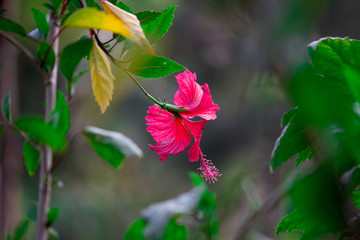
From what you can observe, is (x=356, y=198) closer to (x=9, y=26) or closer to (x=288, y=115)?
(x=288, y=115)

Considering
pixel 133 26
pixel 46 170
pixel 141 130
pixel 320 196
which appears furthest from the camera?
pixel 141 130

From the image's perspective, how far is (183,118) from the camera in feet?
1.20

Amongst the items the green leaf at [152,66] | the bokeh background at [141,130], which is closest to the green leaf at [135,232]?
the green leaf at [152,66]

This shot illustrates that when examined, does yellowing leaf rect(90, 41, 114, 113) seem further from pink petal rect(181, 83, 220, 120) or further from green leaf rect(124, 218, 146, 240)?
green leaf rect(124, 218, 146, 240)

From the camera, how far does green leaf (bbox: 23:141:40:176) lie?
0.46 meters

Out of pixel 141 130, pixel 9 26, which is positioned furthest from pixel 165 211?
pixel 141 130

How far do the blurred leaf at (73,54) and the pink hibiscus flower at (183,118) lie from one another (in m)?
0.09

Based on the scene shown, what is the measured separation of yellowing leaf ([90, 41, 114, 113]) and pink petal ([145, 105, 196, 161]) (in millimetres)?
57

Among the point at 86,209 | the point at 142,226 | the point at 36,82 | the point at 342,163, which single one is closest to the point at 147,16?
the point at 342,163

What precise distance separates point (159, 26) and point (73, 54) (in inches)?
3.7

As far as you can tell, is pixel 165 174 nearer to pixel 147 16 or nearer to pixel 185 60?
pixel 185 60

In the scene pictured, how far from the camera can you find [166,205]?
0.48m

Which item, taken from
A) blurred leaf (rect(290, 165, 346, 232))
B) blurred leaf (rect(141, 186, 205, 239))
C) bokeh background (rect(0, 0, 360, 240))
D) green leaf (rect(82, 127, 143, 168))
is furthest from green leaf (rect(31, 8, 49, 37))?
bokeh background (rect(0, 0, 360, 240))

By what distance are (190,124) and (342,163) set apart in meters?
0.15
